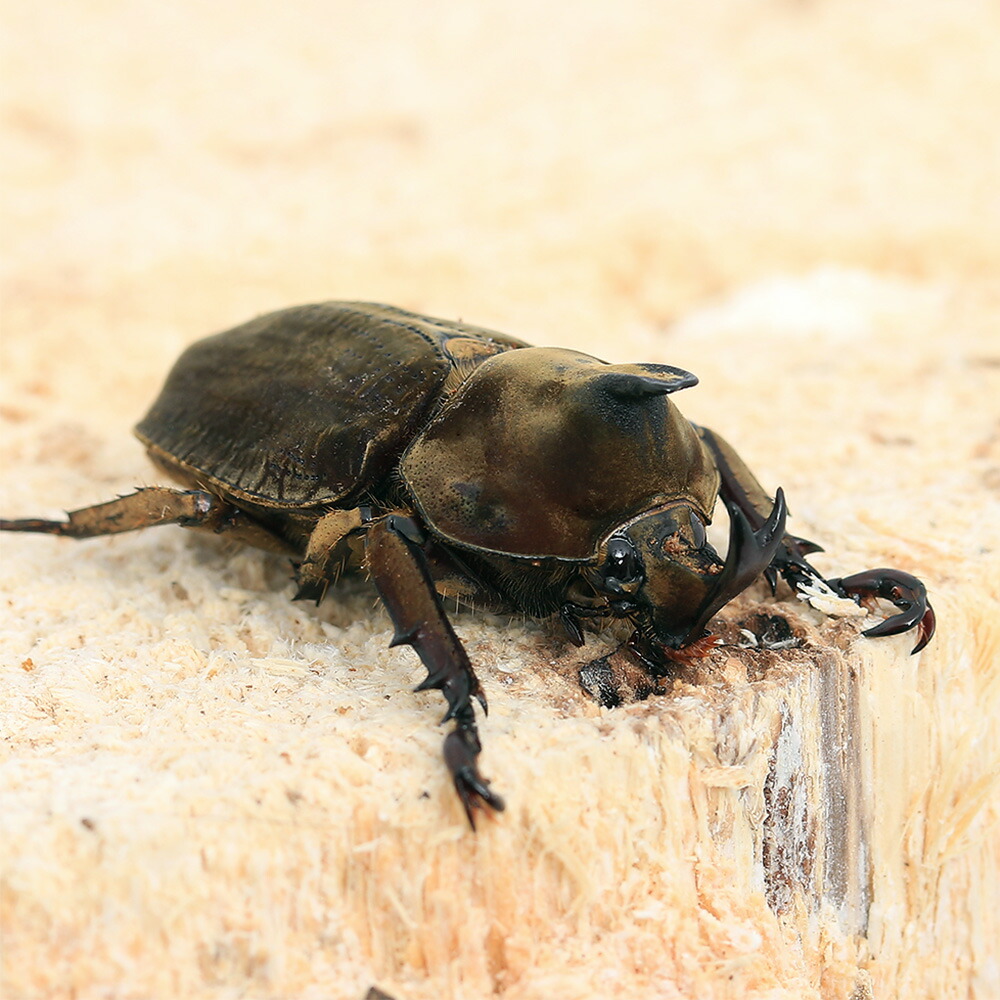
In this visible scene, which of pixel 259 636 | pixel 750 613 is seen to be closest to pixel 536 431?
pixel 750 613

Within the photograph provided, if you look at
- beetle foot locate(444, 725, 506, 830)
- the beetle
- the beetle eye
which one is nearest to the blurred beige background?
beetle foot locate(444, 725, 506, 830)

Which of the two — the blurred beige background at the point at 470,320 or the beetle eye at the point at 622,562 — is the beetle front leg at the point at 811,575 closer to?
the blurred beige background at the point at 470,320

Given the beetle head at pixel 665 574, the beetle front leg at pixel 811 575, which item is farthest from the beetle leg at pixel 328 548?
the beetle front leg at pixel 811 575

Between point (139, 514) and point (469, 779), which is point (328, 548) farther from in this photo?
point (469, 779)

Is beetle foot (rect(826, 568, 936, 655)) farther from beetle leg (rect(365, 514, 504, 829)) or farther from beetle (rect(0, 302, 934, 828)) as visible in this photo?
beetle leg (rect(365, 514, 504, 829))

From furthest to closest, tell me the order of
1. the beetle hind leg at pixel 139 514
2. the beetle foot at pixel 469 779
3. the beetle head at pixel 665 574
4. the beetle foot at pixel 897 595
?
1. the beetle hind leg at pixel 139 514
2. the beetle foot at pixel 897 595
3. the beetle head at pixel 665 574
4. the beetle foot at pixel 469 779

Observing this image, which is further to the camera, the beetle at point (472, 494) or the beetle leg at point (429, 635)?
the beetle at point (472, 494)
